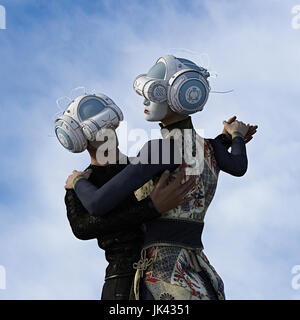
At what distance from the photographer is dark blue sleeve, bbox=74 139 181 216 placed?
→ 540 centimetres

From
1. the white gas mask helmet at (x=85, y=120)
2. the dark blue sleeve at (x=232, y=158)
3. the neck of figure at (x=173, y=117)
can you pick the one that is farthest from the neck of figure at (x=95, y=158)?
the dark blue sleeve at (x=232, y=158)

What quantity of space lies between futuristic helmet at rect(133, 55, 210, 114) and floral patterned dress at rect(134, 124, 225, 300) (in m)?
0.35

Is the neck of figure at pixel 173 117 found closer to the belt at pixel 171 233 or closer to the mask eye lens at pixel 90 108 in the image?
the mask eye lens at pixel 90 108

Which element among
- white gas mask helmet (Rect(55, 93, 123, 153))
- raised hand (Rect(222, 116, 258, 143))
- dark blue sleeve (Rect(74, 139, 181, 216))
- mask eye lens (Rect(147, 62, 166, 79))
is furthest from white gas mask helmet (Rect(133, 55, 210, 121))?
raised hand (Rect(222, 116, 258, 143))

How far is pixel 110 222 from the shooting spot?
18.4 feet

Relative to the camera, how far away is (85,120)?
19.6 ft

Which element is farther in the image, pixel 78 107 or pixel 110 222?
pixel 78 107

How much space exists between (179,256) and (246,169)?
4.29ft

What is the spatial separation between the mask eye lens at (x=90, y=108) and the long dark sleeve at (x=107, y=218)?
806 mm

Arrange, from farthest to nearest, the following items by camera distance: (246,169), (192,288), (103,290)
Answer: (246,169)
(103,290)
(192,288)

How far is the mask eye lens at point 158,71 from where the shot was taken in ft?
19.6
